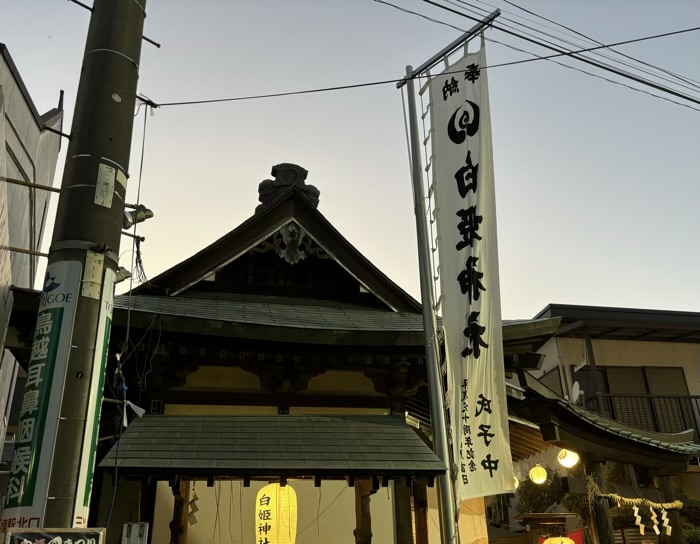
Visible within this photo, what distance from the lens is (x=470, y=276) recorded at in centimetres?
682

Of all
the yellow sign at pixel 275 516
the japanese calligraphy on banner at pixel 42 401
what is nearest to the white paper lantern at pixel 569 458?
the yellow sign at pixel 275 516

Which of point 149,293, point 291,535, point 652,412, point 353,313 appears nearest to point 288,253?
point 353,313

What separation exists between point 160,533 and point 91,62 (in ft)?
20.2

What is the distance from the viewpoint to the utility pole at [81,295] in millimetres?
3963

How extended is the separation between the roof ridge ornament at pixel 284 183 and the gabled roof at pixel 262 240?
1.73ft

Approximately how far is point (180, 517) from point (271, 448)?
235cm

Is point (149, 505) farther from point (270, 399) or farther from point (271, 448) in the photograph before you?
point (271, 448)

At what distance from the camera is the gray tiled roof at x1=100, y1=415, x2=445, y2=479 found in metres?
6.20

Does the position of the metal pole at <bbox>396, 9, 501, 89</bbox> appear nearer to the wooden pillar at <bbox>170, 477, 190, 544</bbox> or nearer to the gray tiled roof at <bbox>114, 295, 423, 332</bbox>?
the gray tiled roof at <bbox>114, 295, 423, 332</bbox>

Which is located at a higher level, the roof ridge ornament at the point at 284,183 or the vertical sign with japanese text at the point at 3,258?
the roof ridge ornament at the point at 284,183

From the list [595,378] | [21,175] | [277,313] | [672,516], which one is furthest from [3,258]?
[595,378]

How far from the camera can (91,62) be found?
505 centimetres

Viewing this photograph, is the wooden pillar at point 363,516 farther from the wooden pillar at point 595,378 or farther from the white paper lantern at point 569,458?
the wooden pillar at point 595,378

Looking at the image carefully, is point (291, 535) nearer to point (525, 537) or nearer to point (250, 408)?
point (250, 408)
